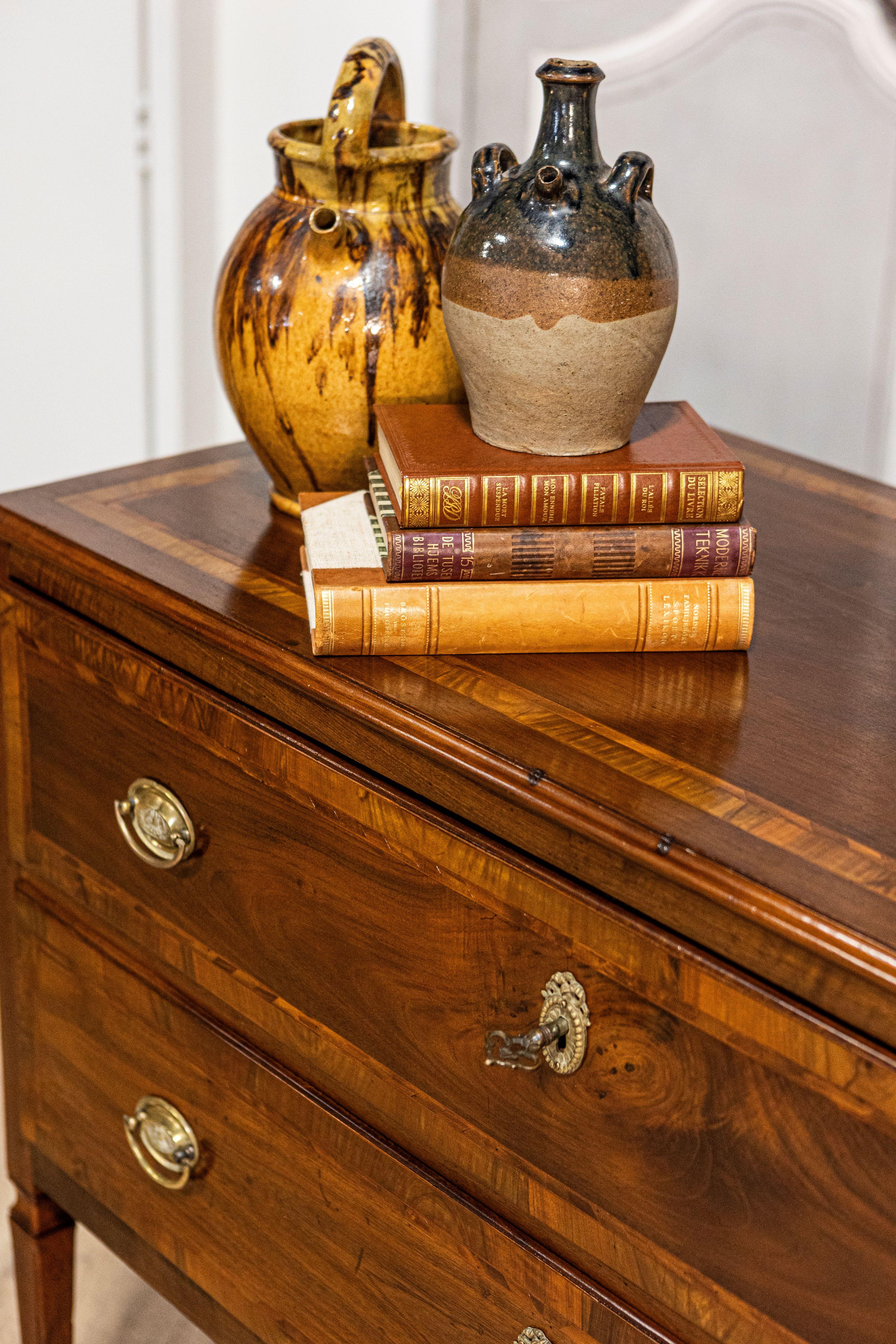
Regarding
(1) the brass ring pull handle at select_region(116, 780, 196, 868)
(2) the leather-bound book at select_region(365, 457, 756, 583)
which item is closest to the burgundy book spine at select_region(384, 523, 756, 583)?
(2) the leather-bound book at select_region(365, 457, 756, 583)

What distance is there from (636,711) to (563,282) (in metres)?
0.21

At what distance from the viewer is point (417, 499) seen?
2.15ft

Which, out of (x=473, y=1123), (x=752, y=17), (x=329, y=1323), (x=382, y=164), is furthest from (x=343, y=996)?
(x=752, y=17)

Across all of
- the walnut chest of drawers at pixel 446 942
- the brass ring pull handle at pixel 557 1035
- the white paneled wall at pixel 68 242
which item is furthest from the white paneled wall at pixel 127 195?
the brass ring pull handle at pixel 557 1035

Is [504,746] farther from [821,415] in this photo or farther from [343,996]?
[821,415]

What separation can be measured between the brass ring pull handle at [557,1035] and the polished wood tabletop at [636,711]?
0.18 feet

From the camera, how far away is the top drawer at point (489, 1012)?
524 millimetres

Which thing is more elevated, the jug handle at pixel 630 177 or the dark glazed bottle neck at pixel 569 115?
the dark glazed bottle neck at pixel 569 115

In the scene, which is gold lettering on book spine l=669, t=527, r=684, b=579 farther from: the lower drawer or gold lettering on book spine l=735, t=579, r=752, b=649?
the lower drawer

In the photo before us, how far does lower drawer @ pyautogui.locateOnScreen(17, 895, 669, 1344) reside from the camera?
2.22 feet

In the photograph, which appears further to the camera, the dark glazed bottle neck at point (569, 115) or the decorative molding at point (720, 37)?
the decorative molding at point (720, 37)

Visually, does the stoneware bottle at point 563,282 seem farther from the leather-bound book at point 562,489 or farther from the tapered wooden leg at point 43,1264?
the tapered wooden leg at point 43,1264

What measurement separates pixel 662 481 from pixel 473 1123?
33 centimetres

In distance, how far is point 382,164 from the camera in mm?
787
